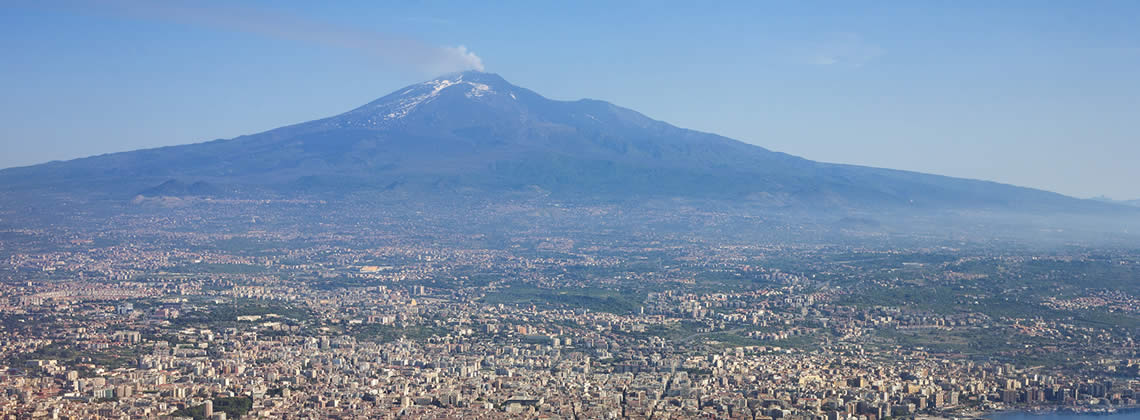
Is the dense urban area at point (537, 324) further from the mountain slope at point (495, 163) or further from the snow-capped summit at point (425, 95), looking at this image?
the snow-capped summit at point (425, 95)

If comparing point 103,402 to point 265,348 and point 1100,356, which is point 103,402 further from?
point 1100,356

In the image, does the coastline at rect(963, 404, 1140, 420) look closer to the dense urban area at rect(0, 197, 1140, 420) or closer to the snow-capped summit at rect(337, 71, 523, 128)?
the dense urban area at rect(0, 197, 1140, 420)

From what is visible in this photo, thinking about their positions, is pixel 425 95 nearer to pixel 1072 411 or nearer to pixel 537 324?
pixel 537 324

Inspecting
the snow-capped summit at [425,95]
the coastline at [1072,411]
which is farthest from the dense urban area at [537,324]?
the snow-capped summit at [425,95]

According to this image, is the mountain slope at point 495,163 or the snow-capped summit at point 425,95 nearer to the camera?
the mountain slope at point 495,163

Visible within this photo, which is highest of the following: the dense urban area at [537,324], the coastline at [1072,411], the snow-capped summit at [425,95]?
the snow-capped summit at [425,95]

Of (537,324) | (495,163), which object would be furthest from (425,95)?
(537,324)
